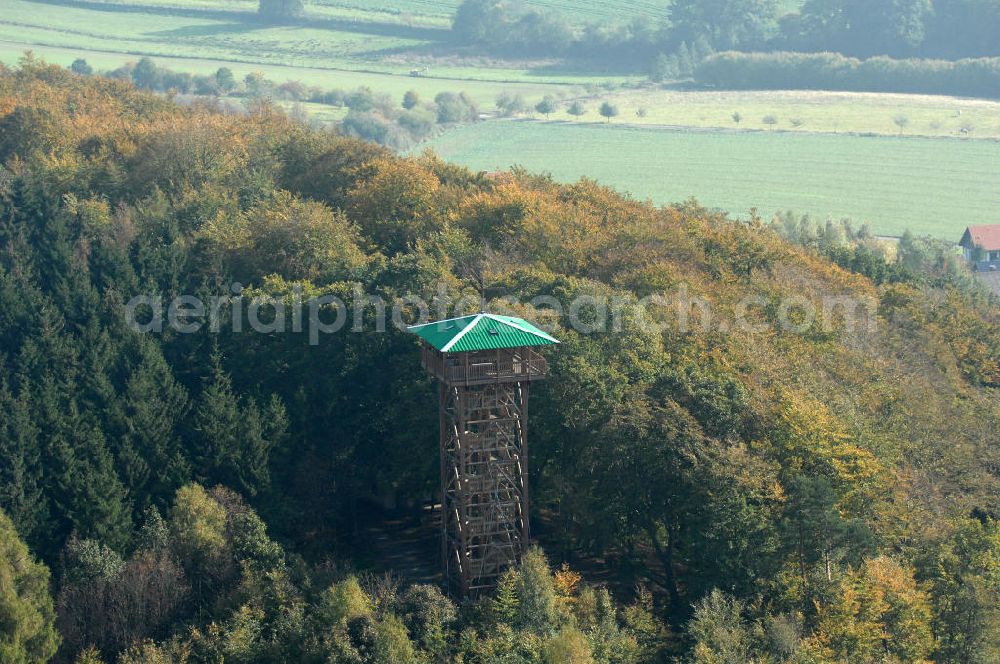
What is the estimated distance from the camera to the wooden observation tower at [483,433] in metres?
53.3

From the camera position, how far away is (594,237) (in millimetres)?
78000

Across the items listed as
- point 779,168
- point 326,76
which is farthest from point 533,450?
point 326,76

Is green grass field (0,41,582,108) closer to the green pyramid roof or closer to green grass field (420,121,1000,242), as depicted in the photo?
green grass field (420,121,1000,242)

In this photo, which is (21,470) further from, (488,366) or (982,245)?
(982,245)

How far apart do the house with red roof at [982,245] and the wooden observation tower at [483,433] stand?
84.2 metres

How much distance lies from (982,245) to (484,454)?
8582 centimetres

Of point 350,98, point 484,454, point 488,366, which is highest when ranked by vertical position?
point 350,98

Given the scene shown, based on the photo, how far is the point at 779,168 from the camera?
488 feet

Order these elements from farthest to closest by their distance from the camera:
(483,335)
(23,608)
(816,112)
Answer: (816,112) → (483,335) → (23,608)

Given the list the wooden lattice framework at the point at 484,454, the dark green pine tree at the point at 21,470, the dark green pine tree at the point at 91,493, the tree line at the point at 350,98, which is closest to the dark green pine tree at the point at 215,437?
the dark green pine tree at the point at 91,493

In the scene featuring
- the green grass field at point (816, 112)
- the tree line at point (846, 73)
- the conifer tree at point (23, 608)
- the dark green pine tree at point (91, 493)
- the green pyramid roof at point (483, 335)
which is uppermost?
the tree line at point (846, 73)

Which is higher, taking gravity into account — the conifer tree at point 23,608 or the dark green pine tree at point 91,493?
the dark green pine tree at point 91,493

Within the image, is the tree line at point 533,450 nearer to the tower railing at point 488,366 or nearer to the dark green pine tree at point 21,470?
the dark green pine tree at point 21,470

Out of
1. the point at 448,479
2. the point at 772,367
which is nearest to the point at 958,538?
the point at 772,367
